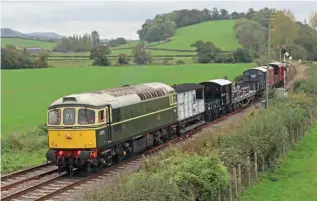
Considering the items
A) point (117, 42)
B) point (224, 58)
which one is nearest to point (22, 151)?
point (224, 58)

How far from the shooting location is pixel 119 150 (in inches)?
946

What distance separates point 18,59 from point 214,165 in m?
90.5

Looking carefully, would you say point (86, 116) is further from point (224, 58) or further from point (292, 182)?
point (224, 58)

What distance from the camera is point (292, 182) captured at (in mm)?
22875

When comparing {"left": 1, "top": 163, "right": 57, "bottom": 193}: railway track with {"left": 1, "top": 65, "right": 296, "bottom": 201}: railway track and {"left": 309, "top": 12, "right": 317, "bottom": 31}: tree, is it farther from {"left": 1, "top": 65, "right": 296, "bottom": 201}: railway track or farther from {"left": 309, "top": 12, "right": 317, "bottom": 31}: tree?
{"left": 309, "top": 12, "right": 317, "bottom": 31}: tree

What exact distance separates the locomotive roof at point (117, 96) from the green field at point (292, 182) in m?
7.24

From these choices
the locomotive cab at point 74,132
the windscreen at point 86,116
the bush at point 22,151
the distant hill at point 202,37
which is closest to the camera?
the locomotive cab at point 74,132

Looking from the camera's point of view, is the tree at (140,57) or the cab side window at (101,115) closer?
the cab side window at (101,115)

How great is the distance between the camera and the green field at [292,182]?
20.4 metres

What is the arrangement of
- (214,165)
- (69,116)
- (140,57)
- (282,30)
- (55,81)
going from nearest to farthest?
(214,165)
(69,116)
(55,81)
(140,57)
(282,30)

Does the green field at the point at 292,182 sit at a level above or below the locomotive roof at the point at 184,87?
below

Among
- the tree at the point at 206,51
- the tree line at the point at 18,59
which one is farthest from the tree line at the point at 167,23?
the tree line at the point at 18,59

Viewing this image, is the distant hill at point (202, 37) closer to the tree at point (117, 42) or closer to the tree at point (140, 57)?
the tree at point (117, 42)

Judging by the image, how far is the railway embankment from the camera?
1327cm
